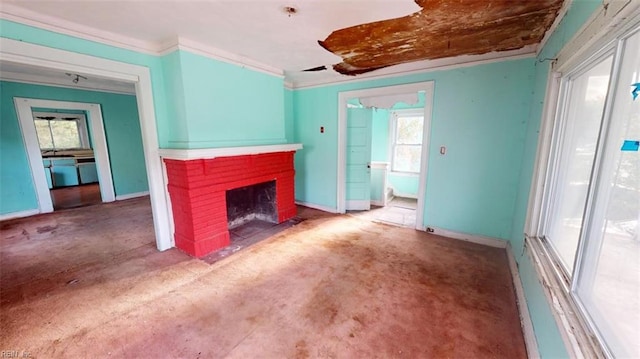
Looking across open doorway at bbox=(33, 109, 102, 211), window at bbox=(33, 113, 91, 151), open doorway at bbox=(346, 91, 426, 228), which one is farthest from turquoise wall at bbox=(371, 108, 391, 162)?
window at bbox=(33, 113, 91, 151)

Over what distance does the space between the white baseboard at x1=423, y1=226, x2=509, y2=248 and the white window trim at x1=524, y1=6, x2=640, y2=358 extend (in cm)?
98

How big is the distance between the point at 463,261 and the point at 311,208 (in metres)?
2.65

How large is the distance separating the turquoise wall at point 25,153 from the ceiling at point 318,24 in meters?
3.37

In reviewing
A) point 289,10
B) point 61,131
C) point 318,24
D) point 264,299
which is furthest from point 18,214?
point 318,24

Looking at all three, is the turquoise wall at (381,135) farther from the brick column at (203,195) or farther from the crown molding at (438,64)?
the brick column at (203,195)

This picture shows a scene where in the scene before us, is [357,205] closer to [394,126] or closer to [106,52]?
[394,126]

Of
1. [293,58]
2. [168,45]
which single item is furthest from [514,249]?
[168,45]

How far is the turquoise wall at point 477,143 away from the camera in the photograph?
277 centimetres

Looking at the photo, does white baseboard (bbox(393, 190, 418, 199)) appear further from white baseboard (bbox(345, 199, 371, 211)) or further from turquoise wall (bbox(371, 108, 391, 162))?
white baseboard (bbox(345, 199, 371, 211))

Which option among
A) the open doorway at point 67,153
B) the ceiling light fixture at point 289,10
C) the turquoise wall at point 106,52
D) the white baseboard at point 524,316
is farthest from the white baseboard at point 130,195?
the white baseboard at point 524,316

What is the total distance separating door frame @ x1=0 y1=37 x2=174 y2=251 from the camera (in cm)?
199

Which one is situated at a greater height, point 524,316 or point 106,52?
point 106,52

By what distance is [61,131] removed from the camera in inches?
274

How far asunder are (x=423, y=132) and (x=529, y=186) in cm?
138
